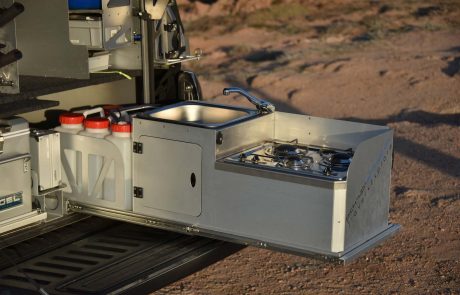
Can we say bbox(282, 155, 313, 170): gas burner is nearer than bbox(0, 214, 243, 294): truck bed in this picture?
No

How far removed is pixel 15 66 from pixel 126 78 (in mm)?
923

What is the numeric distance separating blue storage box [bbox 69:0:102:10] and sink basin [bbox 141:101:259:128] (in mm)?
682

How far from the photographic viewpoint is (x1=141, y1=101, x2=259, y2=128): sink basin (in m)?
4.82

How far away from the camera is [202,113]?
5.01 m

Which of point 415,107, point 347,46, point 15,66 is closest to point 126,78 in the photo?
point 15,66

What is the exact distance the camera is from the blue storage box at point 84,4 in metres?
5.08

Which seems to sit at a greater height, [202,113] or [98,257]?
[202,113]

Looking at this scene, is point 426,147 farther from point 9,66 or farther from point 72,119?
point 9,66

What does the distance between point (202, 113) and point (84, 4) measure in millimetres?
844

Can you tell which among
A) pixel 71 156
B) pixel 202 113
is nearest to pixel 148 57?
pixel 202 113

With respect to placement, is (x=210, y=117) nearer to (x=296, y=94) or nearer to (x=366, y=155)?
(x=366, y=155)

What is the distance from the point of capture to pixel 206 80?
501 inches

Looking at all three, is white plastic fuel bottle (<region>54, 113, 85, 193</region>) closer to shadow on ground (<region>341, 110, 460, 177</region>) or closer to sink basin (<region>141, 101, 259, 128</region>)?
sink basin (<region>141, 101, 259, 128</region>)

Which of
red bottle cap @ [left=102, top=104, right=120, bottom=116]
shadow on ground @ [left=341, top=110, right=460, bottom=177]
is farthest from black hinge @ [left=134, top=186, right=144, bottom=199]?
shadow on ground @ [left=341, top=110, right=460, bottom=177]
